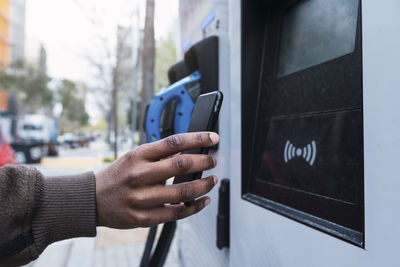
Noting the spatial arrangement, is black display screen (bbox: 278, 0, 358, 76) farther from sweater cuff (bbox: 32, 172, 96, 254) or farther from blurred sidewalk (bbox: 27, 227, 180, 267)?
blurred sidewalk (bbox: 27, 227, 180, 267)

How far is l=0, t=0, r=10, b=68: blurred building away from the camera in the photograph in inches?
1205

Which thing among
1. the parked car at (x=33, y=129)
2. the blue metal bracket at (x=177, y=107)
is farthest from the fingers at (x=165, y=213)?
the parked car at (x=33, y=129)

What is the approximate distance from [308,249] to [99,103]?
19.4m

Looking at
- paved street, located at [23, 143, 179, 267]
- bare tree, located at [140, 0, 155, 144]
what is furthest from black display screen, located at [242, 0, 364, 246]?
bare tree, located at [140, 0, 155, 144]

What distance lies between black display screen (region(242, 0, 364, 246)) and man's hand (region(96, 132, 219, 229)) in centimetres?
26

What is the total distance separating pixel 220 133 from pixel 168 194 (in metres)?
0.63

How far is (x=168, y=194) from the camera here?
1.92 ft

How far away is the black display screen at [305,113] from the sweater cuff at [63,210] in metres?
0.44

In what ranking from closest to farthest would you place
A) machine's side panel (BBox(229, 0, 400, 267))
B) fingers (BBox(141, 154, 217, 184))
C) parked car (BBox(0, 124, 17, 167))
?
machine's side panel (BBox(229, 0, 400, 267)) < fingers (BBox(141, 154, 217, 184)) < parked car (BBox(0, 124, 17, 167))

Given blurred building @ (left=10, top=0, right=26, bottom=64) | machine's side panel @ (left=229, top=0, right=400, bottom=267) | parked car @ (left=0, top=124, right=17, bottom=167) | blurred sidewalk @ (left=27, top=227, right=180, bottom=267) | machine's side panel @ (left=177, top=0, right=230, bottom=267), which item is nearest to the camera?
machine's side panel @ (left=229, top=0, right=400, bottom=267)

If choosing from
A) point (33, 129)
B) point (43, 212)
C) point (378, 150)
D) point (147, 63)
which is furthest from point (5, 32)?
point (378, 150)

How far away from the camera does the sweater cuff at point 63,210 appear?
2.17ft

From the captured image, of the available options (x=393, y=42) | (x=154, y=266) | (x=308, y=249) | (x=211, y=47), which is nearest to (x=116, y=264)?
(x=154, y=266)

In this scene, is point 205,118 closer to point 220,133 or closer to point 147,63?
point 220,133
